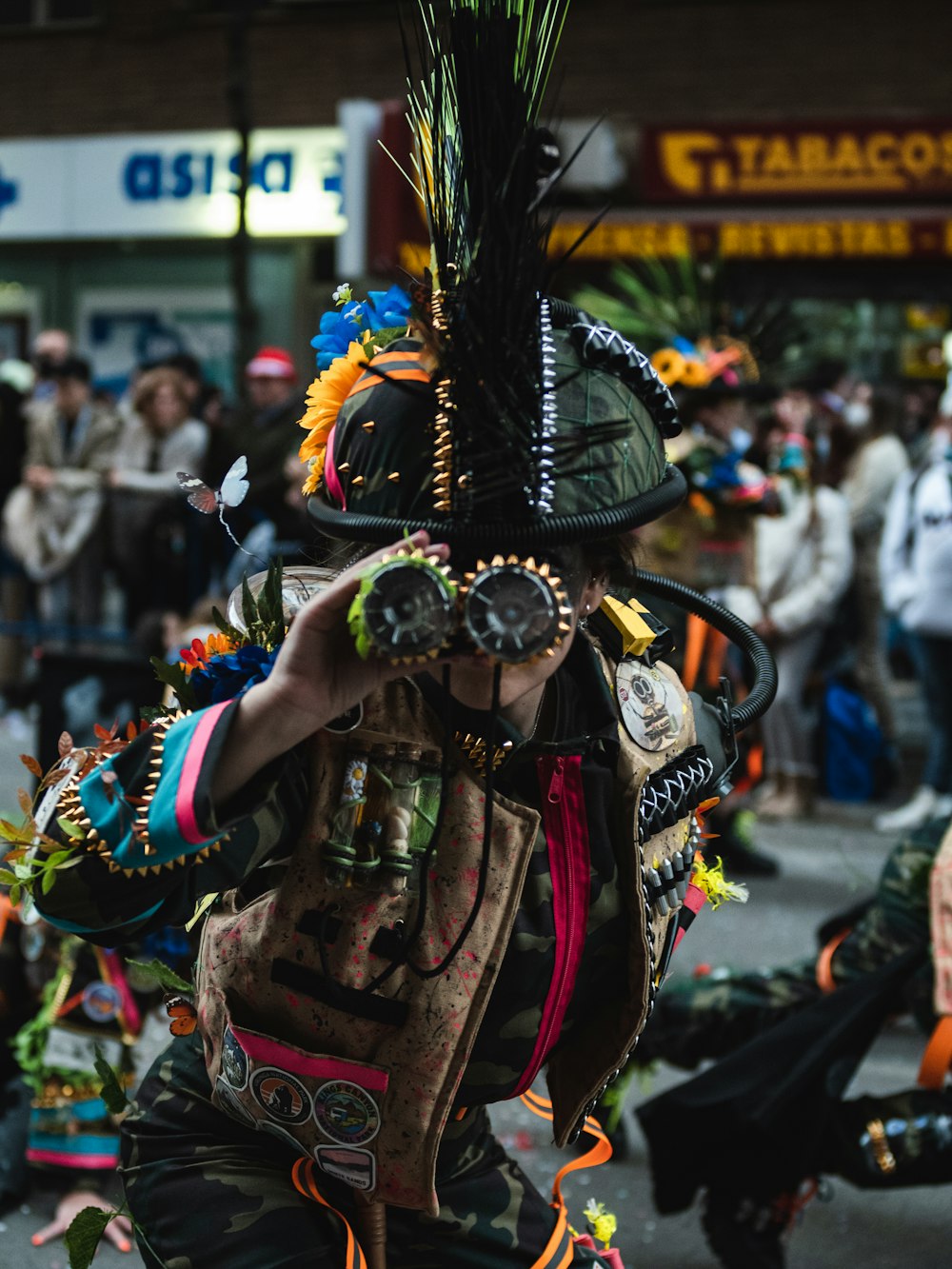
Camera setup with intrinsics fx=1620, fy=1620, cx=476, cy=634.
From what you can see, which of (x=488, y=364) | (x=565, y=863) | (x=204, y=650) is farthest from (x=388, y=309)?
(x=565, y=863)

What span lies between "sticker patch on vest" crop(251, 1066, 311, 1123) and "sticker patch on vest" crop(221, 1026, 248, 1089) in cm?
2

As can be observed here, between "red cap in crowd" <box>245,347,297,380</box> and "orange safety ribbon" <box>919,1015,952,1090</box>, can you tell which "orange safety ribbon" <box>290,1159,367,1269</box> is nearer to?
"orange safety ribbon" <box>919,1015,952,1090</box>

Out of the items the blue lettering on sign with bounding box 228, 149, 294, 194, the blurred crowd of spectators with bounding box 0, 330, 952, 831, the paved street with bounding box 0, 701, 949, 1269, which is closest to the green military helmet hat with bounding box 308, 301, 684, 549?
the paved street with bounding box 0, 701, 949, 1269

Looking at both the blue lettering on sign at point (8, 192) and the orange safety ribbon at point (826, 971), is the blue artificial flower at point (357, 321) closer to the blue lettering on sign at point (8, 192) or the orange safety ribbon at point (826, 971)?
the orange safety ribbon at point (826, 971)

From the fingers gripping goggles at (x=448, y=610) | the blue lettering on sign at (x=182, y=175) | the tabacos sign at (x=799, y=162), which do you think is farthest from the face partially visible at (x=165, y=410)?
the fingers gripping goggles at (x=448, y=610)

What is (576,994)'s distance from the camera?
74.2 inches

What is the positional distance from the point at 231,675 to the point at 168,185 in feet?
44.7

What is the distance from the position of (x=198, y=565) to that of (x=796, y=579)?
3.19 metres

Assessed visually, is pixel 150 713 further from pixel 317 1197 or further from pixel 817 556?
pixel 817 556

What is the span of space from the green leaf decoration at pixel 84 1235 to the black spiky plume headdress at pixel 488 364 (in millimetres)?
958

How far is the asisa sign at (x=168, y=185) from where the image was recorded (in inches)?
544

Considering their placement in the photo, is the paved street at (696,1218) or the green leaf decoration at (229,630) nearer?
the green leaf decoration at (229,630)

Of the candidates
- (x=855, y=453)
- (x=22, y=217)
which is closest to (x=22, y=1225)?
(x=855, y=453)

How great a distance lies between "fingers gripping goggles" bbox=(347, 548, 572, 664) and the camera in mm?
1438
